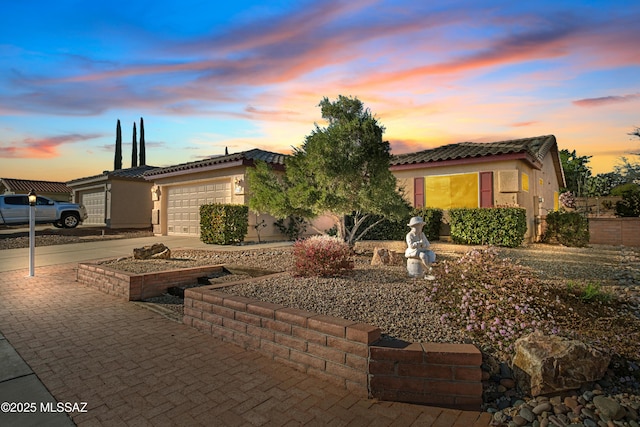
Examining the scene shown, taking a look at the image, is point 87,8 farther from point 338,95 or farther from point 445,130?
point 445,130

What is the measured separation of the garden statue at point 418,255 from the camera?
18.5ft

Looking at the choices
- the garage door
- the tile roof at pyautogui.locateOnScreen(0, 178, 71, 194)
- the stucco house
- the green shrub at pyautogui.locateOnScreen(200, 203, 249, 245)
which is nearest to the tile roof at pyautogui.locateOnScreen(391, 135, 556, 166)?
the stucco house

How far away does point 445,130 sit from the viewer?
11.3m

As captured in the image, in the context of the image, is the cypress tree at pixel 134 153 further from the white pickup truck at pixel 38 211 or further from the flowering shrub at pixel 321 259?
the flowering shrub at pixel 321 259

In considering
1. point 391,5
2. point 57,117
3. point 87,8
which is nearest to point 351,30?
point 391,5

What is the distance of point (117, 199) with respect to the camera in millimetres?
20656

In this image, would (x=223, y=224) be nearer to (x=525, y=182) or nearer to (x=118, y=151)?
(x=525, y=182)

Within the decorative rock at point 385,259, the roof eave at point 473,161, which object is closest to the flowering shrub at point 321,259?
the decorative rock at point 385,259

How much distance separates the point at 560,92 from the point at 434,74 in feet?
10.3

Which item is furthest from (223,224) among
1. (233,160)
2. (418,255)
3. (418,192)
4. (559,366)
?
(559,366)

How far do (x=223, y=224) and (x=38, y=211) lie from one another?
12.5 m

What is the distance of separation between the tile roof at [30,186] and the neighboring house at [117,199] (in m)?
9.44

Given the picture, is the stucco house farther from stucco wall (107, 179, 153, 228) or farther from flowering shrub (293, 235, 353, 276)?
flowering shrub (293, 235, 353, 276)

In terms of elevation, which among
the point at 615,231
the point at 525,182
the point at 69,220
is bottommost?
the point at 615,231
